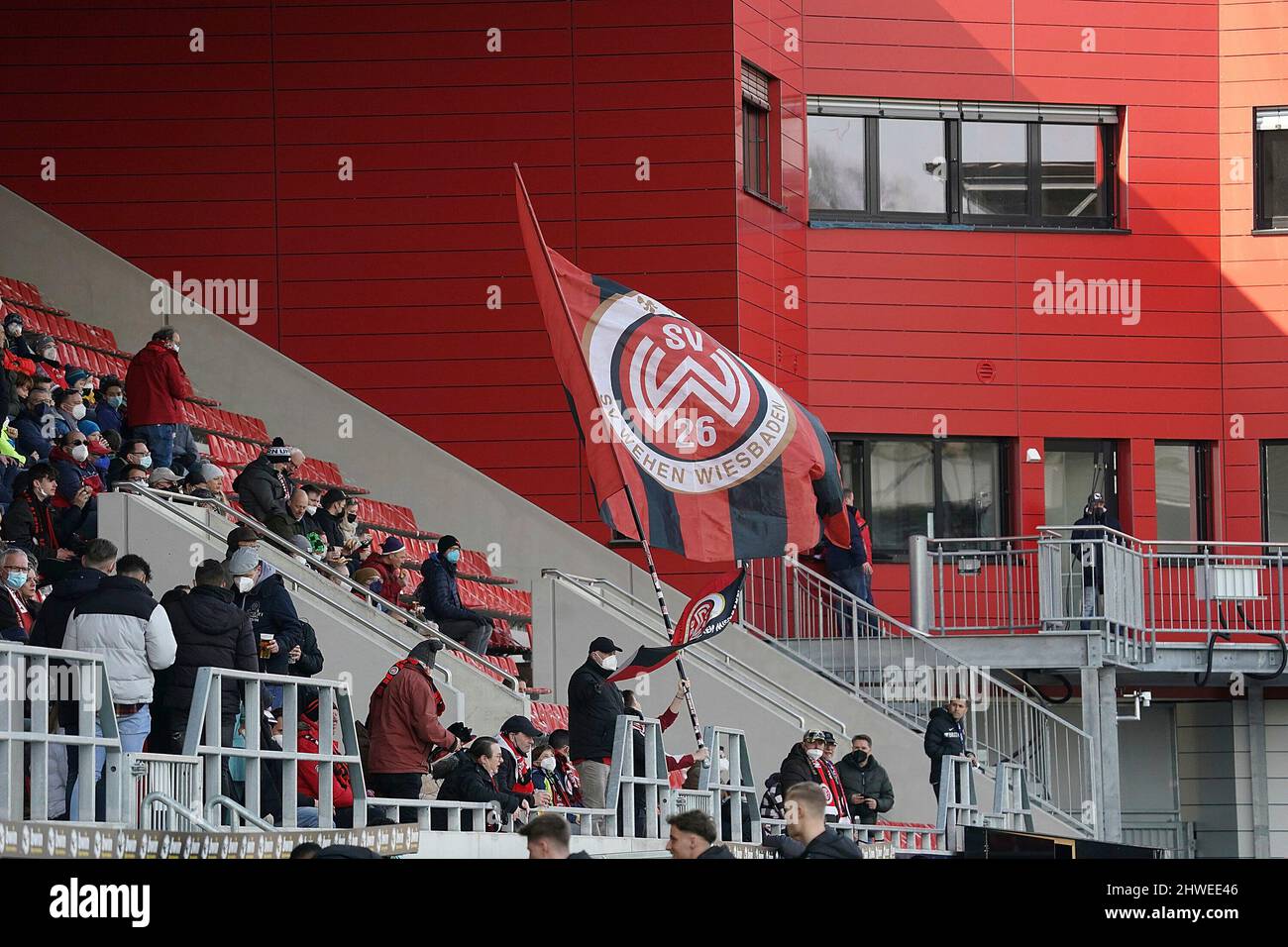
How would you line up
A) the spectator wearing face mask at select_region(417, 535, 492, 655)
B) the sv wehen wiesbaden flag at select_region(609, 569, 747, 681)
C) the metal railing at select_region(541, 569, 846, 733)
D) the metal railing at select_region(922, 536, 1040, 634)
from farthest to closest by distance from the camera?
the metal railing at select_region(922, 536, 1040, 634) < the metal railing at select_region(541, 569, 846, 733) < the spectator wearing face mask at select_region(417, 535, 492, 655) < the sv wehen wiesbaden flag at select_region(609, 569, 747, 681)

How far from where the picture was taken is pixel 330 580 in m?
16.9

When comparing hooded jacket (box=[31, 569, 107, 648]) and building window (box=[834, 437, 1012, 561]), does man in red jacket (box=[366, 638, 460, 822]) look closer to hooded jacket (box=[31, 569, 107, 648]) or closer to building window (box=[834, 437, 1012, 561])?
hooded jacket (box=[31, 569, 107, 648])

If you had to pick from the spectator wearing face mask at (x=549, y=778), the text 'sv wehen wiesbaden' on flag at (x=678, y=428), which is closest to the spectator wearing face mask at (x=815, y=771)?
the text 'sv wehen wiesbaden' on flag at (x=678, y=428)

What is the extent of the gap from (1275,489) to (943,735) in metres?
9.39

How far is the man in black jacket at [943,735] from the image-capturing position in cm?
1875

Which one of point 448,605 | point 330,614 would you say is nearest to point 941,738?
point 448,605

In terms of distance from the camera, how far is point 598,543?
75.4ft

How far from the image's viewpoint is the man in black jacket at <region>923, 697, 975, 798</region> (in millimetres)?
18750

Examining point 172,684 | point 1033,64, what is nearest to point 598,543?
point 1033,64

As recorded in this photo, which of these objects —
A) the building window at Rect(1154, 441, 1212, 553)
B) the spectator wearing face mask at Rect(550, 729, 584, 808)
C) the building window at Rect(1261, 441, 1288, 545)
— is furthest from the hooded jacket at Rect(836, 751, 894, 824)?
the building window at Rect(1261, 441, 1288, 545)

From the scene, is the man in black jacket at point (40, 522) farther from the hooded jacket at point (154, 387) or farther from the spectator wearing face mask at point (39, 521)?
the hooded jacket at point (154, 387)

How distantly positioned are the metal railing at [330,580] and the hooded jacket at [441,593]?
220mm

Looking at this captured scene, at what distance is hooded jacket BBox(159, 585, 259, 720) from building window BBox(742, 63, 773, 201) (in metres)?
14.0

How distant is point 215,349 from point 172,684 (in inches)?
516
